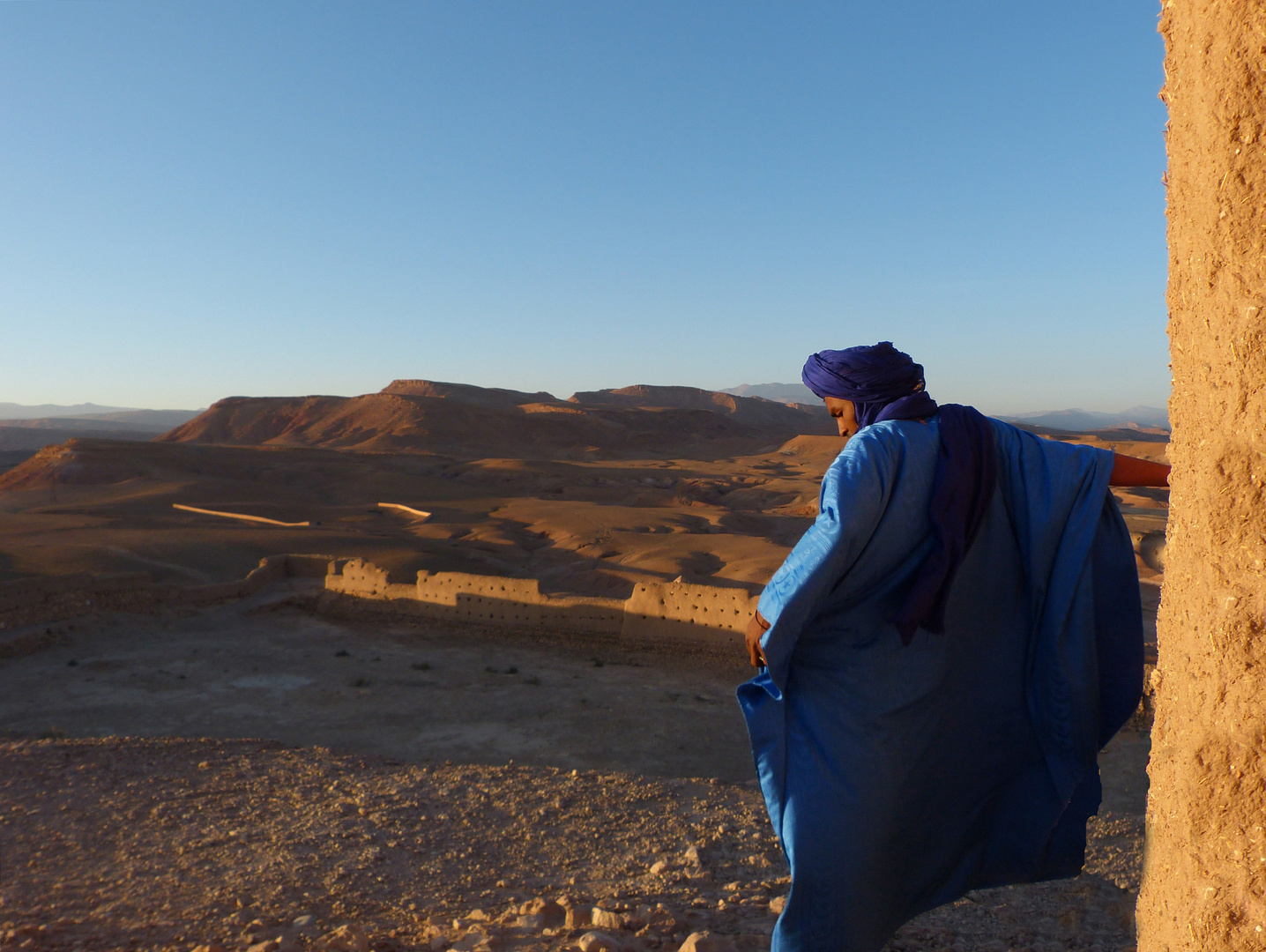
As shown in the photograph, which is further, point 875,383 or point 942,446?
point 875,383

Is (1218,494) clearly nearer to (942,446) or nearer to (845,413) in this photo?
(942,446)

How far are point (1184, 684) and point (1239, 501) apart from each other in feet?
1.23

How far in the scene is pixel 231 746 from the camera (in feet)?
21.6

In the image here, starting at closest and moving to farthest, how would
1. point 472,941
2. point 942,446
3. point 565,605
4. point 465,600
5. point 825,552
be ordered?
point 825,552, point 942,446, point 472,941, point 565,605, point 465,600

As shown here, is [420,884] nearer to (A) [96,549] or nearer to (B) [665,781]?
(B) [665,781]

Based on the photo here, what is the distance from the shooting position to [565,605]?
39.5ft

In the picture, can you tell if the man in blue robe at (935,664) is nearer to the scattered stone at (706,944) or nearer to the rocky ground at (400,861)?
the scattered stone at (706,944)

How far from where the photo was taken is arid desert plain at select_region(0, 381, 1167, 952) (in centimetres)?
337

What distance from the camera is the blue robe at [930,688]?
189 centimetres

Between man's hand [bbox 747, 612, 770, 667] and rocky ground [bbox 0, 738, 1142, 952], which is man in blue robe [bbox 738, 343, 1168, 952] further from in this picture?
rocky ground [bbox 0, 738, 1142, 952]

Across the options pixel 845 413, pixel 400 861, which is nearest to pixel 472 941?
pixel 400 861


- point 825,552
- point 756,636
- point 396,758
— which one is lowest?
point 396,758

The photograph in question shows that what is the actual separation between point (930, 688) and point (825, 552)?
473 mm

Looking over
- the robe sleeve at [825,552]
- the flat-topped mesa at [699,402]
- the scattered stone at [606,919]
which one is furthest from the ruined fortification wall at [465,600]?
the flat-topped mesa at [699,402]
